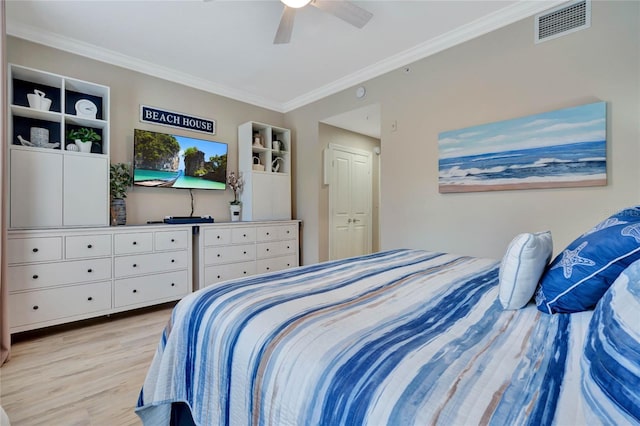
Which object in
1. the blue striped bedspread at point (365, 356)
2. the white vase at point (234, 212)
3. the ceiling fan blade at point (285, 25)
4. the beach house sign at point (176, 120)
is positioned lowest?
the blue striped bedspread at point (365, 356)

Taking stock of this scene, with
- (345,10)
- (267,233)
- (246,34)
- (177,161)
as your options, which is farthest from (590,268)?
(177,161)

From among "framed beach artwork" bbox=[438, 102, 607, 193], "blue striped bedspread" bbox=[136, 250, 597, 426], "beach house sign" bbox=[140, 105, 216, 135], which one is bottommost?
"blue striped bedspread" bbox=[136, 250, 597, 426]

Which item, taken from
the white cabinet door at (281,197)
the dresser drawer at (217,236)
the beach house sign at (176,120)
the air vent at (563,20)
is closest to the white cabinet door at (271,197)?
the white cabinet door at (281,197)

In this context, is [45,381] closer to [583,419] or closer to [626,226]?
[583,419]

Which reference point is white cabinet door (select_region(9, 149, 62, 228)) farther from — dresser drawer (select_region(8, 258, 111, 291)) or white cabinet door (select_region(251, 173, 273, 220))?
white cabinet door (select_region(251, 173, 273, 220))

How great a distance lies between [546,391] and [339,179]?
4052 millimetres

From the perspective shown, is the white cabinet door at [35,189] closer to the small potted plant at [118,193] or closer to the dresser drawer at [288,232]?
the small potted plant at [118,193]

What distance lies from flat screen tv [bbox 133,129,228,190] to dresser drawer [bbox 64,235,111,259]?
2.55 feet

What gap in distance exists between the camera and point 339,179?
4523 mm

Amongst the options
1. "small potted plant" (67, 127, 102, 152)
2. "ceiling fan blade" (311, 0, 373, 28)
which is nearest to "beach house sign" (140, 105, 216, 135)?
"small potted plant" (67, 127, 102, 152)

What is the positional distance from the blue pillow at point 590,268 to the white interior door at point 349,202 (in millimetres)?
3432

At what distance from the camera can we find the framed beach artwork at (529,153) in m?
2.07

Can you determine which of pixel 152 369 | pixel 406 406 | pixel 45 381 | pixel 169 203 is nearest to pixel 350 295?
pixel 406 406

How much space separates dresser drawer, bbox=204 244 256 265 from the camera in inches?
130
